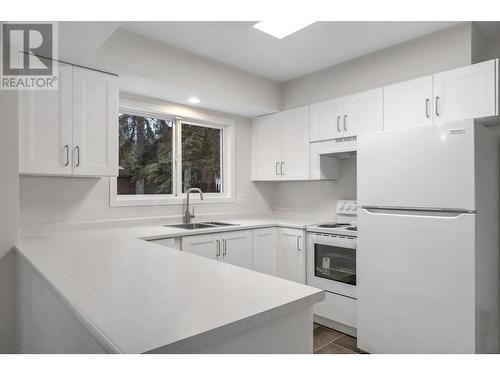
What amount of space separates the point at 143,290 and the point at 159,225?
214 cm

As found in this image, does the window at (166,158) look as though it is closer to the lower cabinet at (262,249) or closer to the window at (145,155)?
the window at (145,155)

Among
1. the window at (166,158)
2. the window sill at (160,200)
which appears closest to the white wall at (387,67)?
the window at (166,158)

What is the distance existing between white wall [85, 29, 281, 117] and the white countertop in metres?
1.55

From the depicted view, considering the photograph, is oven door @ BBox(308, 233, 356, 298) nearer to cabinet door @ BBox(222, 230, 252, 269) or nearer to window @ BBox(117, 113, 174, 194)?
cabinet door @ BBox(222, 230, 252, 269)

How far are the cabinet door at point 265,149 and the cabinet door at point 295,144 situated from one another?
0.09 metres

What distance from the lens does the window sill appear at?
286cm

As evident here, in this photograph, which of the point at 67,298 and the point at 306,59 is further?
the point at 306,59

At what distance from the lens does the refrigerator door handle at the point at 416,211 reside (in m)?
1.92

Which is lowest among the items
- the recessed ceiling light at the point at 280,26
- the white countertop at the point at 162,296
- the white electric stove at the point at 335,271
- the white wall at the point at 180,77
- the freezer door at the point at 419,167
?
the white electric stove at the point at 335,271

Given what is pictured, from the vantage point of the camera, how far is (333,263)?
276cm
